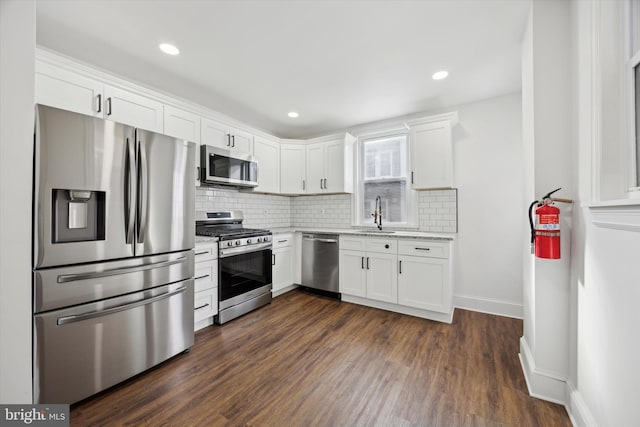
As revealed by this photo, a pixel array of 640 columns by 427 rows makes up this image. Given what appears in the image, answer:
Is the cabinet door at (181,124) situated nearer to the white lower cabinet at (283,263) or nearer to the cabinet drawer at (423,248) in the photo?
the white lower cabinet at (283,263)

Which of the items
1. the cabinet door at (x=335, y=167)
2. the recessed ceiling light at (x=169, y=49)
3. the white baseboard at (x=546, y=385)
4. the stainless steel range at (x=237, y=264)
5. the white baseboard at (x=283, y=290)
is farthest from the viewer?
the cabinet door at (x=335, y=167)

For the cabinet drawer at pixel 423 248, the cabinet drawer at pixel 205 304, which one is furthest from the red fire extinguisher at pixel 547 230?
the cabinet drawer at pixel 205 304

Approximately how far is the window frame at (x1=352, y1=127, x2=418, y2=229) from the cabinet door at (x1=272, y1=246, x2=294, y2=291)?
46.1 inches

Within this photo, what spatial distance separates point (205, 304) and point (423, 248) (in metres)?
2.48

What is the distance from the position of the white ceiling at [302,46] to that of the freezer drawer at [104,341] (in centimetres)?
203

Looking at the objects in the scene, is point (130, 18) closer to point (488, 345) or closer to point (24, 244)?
point (24, 244)

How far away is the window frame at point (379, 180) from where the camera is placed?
3604mm

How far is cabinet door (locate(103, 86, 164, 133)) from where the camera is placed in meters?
2.25

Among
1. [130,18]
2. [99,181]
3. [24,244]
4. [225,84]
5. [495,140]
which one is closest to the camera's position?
[24,244]

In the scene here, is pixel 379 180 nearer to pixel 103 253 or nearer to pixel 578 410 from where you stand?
pixel 578 410

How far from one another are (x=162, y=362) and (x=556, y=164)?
3280 millimetres

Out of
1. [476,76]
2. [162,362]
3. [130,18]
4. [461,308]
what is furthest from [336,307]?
[130,18]

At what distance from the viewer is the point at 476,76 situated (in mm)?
2650

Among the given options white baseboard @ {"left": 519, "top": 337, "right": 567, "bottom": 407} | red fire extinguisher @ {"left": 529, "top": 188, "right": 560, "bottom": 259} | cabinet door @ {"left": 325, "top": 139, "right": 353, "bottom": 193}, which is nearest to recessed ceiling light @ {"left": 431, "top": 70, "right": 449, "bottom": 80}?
cabinet door @ {"left": 325, "top": 139, "right": 353, "bottom": 193}
